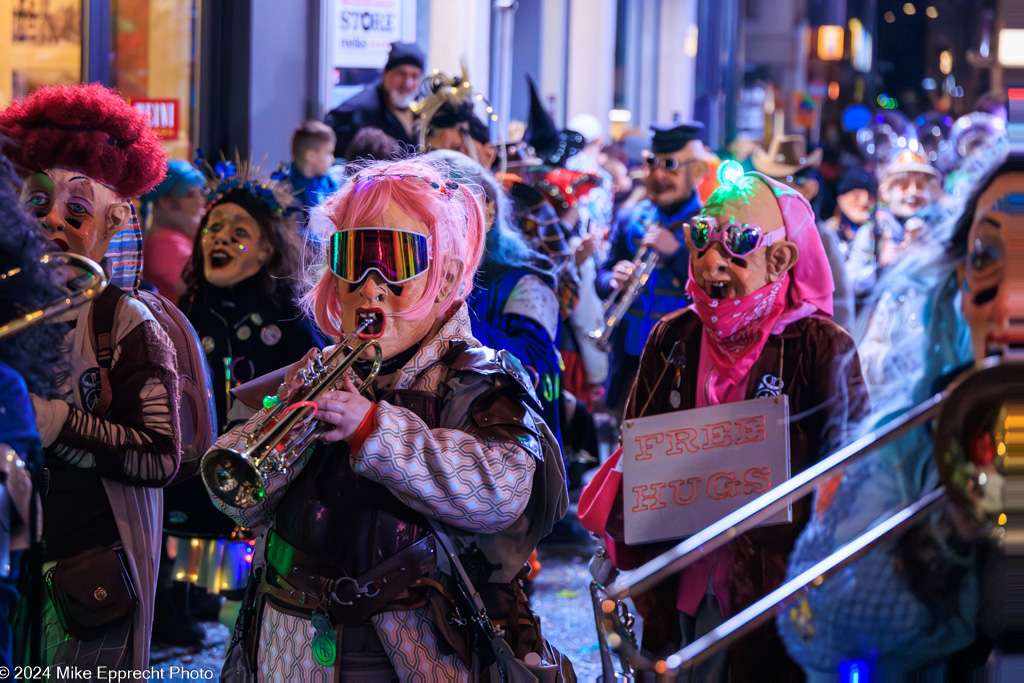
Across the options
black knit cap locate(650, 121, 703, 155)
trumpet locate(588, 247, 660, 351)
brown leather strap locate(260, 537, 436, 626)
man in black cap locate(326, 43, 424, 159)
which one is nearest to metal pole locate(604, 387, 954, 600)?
brown leather strap locate(260, 537, 436, 626)

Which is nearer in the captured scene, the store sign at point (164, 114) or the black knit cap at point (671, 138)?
the black knit cap at point (671, 138)

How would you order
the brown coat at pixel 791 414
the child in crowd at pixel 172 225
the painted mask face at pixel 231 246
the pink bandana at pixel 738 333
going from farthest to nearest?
the child in crowd at pixel 172 225
the painted mask face at pixel 231 246
the pink bandana at pixel 738 333
the brown coat at pixel 791 414

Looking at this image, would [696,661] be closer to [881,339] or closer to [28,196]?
[881,339]

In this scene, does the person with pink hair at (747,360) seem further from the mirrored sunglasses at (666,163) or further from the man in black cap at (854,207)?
the man in black cap at (854,207)

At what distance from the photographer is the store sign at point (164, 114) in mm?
8352

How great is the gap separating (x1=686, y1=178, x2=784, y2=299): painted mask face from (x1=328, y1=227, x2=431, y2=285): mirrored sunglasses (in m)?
1.05

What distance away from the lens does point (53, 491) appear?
10.3 feet

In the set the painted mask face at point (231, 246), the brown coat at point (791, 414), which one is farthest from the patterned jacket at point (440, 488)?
the painted mask face at point (231, 246)

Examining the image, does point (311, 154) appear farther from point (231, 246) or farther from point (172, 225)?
point (231, 246)

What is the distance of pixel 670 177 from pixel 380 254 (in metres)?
5.27

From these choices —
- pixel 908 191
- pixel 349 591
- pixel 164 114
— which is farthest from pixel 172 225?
pixel 908 191

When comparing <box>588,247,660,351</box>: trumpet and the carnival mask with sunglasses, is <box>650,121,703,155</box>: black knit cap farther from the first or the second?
<box>588,247,660,351</box>: trumpet

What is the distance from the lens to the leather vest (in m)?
2.64

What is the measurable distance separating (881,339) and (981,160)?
514mm
